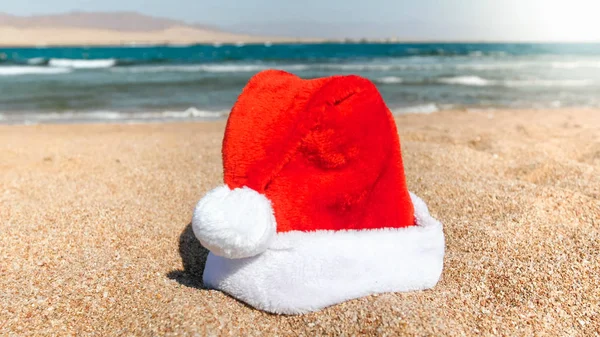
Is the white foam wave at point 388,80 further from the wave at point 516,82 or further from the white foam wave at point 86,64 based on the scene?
the white foam wave at point 86,64

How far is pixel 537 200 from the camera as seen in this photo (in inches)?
99.7

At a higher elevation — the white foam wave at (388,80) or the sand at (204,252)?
the white foam wave at (388,80)

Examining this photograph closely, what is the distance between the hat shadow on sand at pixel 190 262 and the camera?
76.7 inches

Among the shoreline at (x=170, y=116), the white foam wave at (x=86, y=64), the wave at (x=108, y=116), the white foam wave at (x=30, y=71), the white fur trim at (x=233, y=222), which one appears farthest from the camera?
the white foam wave at (x=86, y=64)

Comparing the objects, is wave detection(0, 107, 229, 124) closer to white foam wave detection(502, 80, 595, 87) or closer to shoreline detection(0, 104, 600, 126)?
shoreline detection(0, 104, 600, 126)

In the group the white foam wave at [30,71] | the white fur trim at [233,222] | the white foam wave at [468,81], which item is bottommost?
the white foam wave at [30,71]

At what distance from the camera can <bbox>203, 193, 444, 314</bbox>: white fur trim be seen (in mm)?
1585

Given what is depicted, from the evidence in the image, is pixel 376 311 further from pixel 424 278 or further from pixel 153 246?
pixel 153 246

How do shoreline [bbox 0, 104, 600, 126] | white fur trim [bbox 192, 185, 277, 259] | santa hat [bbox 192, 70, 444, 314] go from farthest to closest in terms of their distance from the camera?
shoreline [bbox 0, 104, 600, 126], santa hat [bbox 192, 70, 444, 314], white fur trim [bbox 192, 185, 277, 259]

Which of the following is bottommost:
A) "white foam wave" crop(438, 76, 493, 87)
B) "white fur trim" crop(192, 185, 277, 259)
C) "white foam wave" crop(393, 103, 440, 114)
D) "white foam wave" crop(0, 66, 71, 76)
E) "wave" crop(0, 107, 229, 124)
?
"wave" crop(0, 107, 229, 124)

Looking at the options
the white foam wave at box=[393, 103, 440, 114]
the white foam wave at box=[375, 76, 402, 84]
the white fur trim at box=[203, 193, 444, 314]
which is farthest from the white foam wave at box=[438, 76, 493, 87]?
the white fur trim at box=[203, 193, 444, 314]

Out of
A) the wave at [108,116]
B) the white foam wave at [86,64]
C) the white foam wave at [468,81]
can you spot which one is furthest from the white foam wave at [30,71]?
the white foam wave at [468,81]

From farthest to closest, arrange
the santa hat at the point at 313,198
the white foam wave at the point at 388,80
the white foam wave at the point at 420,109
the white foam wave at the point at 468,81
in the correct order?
the white foam wave at the point at 388,80 → the white foam wave at the point at 468,81 → the white foam wave at the point at 420,109 → the santa hat at the point at 313,198

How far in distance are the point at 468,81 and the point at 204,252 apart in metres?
13.7
